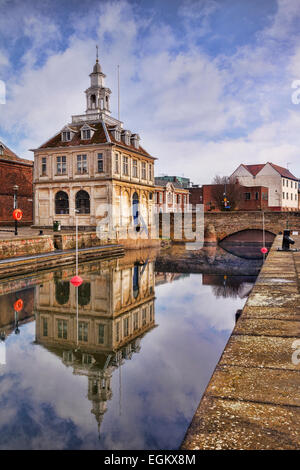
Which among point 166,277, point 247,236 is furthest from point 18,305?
point 247,236

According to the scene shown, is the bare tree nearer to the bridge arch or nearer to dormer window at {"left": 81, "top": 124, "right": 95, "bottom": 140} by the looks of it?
the bridge arch

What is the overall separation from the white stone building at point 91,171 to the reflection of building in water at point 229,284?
1537 centimetres

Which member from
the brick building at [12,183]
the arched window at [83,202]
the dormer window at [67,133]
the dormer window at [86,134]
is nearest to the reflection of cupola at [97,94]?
the dormer window at [67,133]

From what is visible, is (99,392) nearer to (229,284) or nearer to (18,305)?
(18,305)

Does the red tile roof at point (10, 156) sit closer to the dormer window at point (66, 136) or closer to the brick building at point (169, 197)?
the dormer window at point (66, 136)

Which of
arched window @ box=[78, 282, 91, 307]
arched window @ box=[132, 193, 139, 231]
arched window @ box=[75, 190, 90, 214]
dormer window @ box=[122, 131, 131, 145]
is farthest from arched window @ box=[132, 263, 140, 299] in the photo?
dormer window @ box=[122, 131, 131, 145]

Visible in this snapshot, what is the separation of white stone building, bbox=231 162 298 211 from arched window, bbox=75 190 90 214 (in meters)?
38.4

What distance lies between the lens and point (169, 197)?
200 feet

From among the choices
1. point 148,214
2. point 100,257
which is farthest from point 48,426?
point 148,214

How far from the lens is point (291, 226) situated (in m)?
41.0

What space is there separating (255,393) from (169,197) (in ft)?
192

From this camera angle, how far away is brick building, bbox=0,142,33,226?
38.1 metres

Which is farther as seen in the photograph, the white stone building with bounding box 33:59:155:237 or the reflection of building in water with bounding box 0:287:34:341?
the white stone building with bounding box 33:59:155:237
